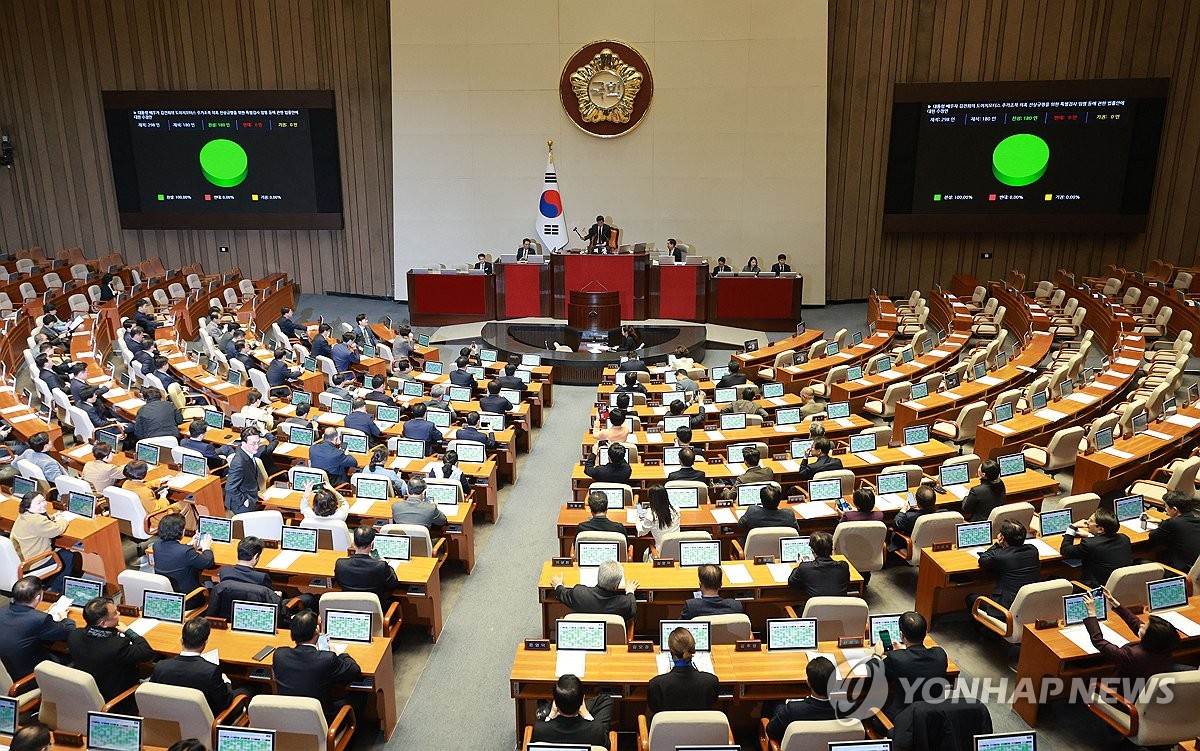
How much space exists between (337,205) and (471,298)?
5218 millimetres

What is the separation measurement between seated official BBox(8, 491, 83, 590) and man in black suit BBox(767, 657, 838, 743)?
19.5 ft

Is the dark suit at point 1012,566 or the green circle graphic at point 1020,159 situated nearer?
the dark suit at point 1012,566

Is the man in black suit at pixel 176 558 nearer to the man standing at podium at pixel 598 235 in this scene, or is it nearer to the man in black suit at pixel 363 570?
the man in black suit at pixel 363 570

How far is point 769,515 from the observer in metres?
7.42

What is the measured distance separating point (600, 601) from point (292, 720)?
7.20 feet

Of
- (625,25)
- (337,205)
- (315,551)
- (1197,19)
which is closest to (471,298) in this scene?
(337,205)

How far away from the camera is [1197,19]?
18656mm

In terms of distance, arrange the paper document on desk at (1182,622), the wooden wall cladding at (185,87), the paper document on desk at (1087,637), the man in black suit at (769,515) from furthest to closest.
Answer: the wooden wall cladding at (185,87) < the man in black suit at (769,515) < the paper document on desk at (1182,622) < the paper document on desk at (1087,637)

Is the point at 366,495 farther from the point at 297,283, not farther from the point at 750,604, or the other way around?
the point at 297,283

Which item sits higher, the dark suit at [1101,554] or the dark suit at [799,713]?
the dark suit at [1101,554]

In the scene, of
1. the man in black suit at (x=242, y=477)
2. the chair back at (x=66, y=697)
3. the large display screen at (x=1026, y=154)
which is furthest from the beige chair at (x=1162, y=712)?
the large display screen at (x=1026, y=154)

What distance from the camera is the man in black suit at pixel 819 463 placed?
345 inches

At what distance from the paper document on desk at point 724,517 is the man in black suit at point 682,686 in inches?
105

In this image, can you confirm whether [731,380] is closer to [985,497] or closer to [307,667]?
[985,497]
